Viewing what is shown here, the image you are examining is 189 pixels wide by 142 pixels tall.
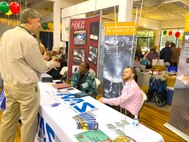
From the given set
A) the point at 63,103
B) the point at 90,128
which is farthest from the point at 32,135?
the point at 90,128

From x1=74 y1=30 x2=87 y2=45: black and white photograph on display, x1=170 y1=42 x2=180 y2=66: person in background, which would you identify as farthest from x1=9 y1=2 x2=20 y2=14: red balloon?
x1=170 y1=42 x2=180 y2=66: person in background

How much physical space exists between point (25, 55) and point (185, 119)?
264 cm

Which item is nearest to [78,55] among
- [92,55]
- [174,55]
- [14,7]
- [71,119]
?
[92,55]

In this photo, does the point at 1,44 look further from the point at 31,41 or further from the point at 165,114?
the point at 165,114

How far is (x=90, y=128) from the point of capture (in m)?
1.27

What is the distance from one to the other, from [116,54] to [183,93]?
4.38 ft

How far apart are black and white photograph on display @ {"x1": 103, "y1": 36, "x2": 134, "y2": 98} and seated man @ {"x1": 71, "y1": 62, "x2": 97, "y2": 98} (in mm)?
736

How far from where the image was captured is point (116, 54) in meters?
3.51

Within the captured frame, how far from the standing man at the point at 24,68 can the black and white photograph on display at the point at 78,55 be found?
11.0 ft

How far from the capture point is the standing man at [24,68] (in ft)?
4.56

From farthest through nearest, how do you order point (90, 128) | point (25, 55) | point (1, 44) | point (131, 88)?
point (131, 88)
point (1, 44)
point (25, 55)
point (90, 128)

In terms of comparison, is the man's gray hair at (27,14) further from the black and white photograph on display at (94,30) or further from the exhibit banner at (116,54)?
the black and white photograph on display at (94,30)

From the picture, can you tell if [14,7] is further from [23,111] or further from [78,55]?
[23,111]

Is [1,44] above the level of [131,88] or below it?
above
